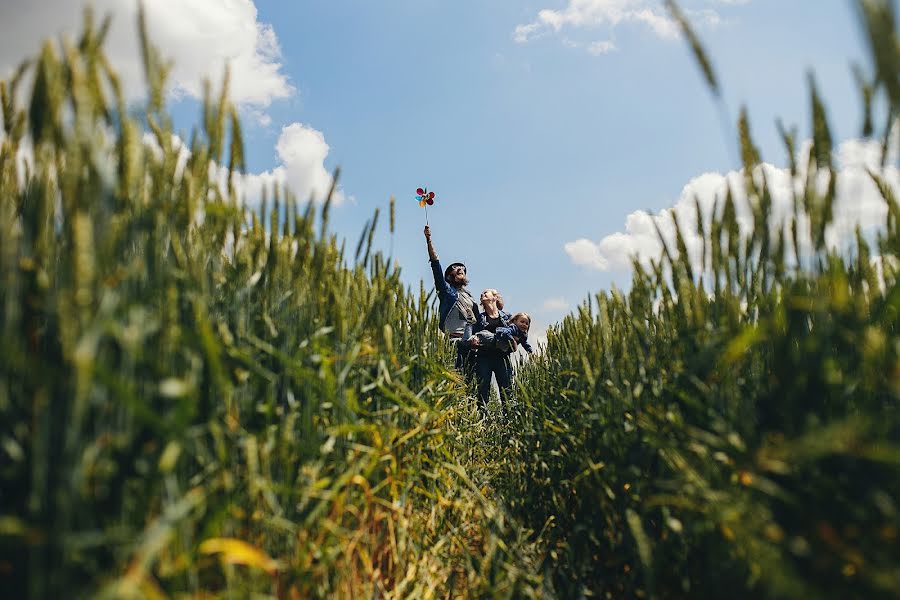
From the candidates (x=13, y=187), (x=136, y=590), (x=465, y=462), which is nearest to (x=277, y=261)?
(x=13, y=187)

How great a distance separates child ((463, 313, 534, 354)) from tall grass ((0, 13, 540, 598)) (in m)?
3.78

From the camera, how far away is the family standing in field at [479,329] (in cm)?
546

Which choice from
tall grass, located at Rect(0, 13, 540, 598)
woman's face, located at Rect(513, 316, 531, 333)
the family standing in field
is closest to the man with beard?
the family standing in field

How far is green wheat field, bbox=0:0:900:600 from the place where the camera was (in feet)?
2.69

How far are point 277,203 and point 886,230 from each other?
145 centimetres

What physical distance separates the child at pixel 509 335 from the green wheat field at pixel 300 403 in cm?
353

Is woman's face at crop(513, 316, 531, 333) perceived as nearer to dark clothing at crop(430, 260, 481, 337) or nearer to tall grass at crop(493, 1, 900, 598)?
dark clothing at crop(430, 260, 481, 337)

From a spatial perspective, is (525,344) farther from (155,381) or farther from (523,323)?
(155,381)

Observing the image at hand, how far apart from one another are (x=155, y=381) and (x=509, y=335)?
15.2ft

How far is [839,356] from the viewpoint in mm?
1285

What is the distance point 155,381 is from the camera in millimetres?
907

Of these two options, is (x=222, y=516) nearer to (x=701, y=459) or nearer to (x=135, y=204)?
(x=135, y=204)

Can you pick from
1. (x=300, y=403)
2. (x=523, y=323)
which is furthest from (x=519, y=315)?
(x=300, y=403)

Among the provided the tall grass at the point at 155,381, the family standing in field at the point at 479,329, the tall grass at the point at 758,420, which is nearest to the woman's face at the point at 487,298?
the family standing in field at the point at 479,329
